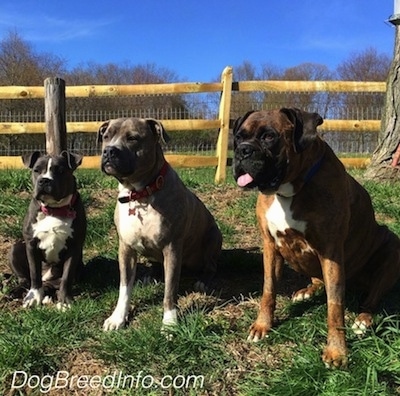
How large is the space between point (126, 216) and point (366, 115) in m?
8.98

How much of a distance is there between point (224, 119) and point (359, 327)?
20.2ft

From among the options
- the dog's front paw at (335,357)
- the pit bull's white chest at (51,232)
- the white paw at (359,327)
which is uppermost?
the pit bull's white chest at (51,232)

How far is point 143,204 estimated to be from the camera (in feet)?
12.7

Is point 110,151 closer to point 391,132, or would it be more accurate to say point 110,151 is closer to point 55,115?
point 55,115

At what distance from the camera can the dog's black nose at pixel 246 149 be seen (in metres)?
3.03

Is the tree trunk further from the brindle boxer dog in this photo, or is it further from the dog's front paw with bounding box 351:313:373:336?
the dog's front paw with bounding box 351:313:373:336

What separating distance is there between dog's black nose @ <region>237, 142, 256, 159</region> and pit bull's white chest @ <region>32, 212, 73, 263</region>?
6.71 feet

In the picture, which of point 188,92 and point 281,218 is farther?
point 188,92

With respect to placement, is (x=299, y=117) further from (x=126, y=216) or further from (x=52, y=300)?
(x=52, y=300)

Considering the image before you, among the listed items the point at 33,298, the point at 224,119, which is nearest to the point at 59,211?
the point at 33,298

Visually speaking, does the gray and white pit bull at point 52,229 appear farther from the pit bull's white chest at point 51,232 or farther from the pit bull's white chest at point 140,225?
the pit bull's white chest at point 140,225

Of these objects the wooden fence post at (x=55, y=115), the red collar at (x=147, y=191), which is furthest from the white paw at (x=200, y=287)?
the wooden fence post at (x=55, y=115)

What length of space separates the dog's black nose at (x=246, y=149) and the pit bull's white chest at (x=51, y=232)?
2.04m

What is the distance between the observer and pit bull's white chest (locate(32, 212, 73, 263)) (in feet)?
14.5
